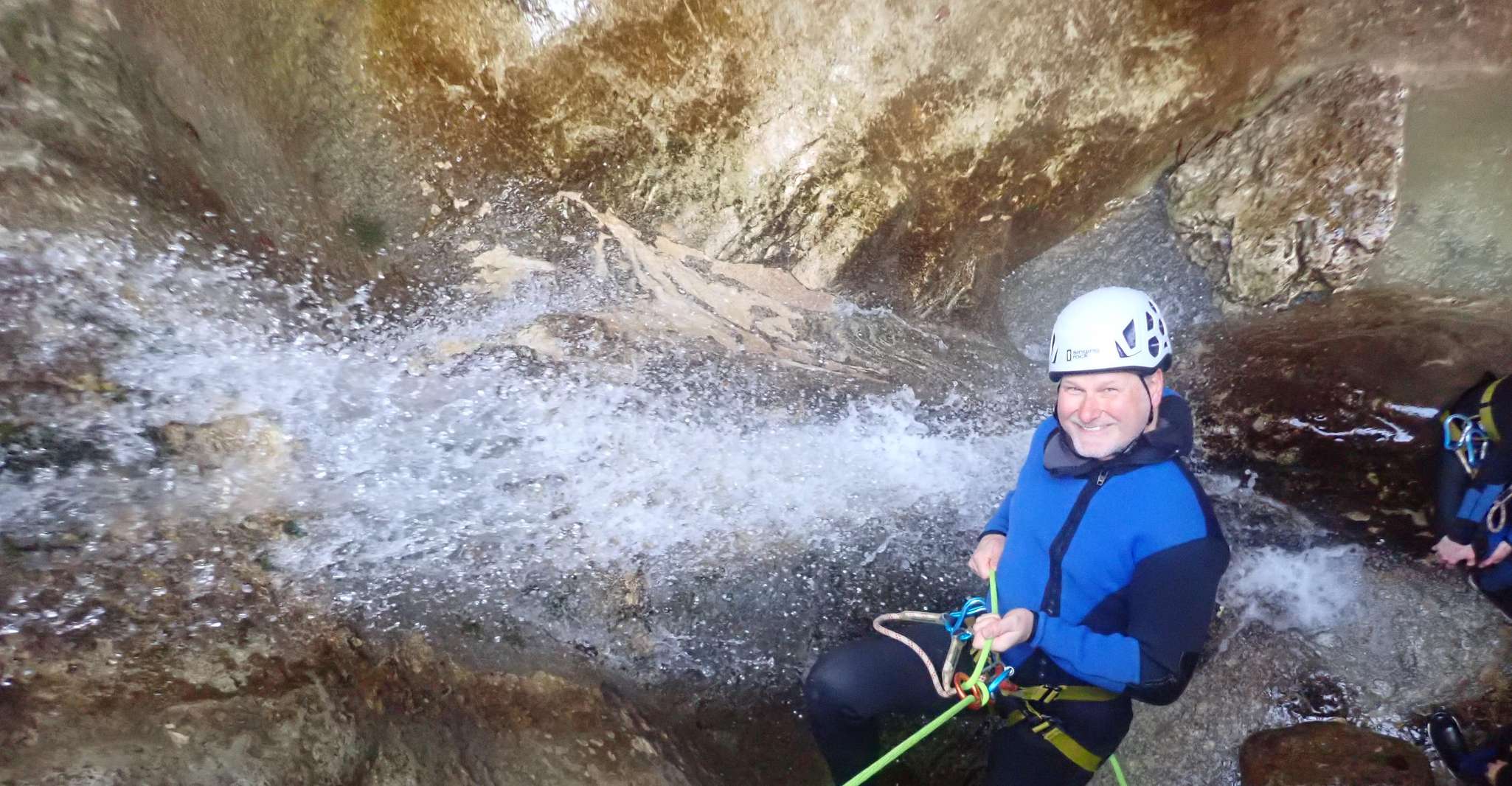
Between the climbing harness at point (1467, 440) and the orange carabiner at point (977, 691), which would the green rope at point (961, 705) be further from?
the climbing harness at point (1467, 440)

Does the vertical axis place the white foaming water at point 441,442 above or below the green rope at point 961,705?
above

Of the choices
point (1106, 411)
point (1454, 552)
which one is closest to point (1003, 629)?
point (1106, 411)

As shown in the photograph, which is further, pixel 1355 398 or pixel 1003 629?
pixel 1355 398

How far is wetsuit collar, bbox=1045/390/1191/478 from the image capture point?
7.70ft

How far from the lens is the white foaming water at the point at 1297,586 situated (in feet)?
12.1

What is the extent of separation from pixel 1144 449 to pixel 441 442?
311 cm

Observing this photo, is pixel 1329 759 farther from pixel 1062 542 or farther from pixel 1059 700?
pixel 1062 542

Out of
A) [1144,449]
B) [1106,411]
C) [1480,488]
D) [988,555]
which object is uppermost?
[1106,411]

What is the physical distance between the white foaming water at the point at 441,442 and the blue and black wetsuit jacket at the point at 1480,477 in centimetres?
195

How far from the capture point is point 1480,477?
3.23 metres

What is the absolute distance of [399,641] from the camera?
2.70 m

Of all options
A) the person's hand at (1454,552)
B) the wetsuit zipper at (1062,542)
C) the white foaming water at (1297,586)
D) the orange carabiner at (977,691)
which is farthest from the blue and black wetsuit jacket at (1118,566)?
the person's hand at (1454,552)

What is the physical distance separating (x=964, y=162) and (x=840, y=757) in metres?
3.36

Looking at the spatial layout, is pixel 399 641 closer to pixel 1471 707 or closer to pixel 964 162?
pixel 964 162
